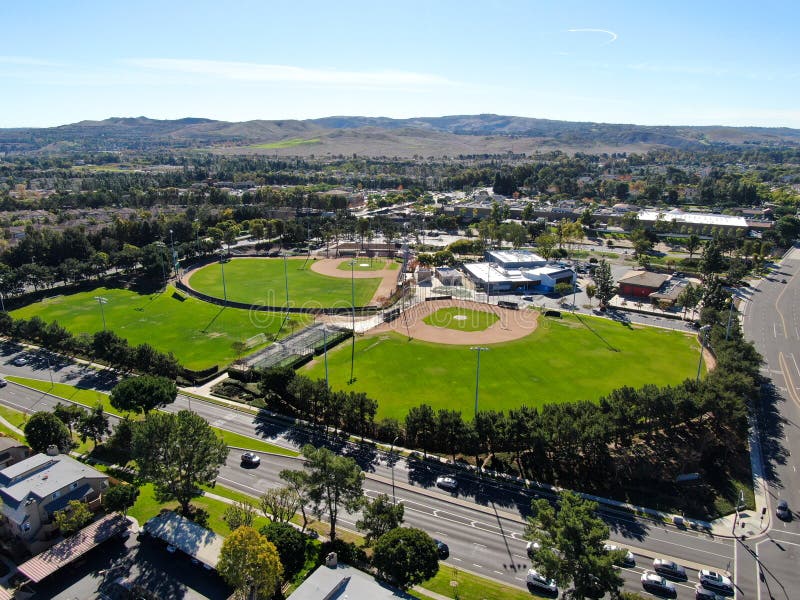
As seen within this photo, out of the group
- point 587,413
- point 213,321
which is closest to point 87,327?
point 213,321

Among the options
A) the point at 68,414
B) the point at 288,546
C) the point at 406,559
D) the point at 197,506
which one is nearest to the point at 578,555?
the point at 406,559

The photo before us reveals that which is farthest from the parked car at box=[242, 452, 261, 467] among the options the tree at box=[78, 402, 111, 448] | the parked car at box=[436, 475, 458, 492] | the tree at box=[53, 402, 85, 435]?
the tree at box=[53, 402, 85, 435]

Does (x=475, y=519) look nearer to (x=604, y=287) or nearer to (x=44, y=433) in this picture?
(x=44, y=433)

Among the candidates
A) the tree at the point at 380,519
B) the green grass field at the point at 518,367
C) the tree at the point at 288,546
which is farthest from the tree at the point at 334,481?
the green grass field at the point at 518,367

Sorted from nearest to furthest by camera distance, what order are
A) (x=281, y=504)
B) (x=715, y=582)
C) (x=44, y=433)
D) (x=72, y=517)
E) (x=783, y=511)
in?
(x=715, y=582) → (x=72, y=517) → (x=281, y=504) → (x=783, y=511) → (x=44, y=433)

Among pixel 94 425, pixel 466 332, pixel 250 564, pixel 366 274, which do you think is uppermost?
pixel 250 564

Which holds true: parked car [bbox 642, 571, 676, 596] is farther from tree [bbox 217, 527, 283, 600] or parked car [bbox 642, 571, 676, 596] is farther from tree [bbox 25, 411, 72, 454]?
tree [bbox 25, 411, 72, 454]
